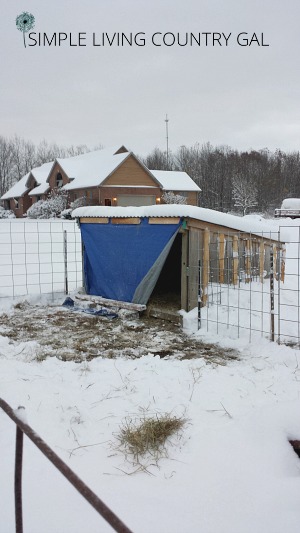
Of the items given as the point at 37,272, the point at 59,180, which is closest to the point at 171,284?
the point at 37,272

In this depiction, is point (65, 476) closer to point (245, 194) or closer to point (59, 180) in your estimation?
point (59, 180)

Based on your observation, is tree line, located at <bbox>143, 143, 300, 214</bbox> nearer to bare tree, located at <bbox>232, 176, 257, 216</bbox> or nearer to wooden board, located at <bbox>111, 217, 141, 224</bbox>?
bare tree, located at <bbox>232, 176, 257, 216</bbox>

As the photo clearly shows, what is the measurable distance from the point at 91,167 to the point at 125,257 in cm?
3137

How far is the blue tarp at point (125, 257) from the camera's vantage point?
24.9 feet

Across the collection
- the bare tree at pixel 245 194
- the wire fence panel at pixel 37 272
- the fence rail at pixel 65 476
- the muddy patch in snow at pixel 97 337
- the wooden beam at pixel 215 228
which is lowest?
the muddy patch in snow at pixel 97 337

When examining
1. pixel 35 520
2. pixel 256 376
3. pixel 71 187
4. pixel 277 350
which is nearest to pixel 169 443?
pixel 35 520

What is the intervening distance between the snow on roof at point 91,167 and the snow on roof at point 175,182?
5.98m

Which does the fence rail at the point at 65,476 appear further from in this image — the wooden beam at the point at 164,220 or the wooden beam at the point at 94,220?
the wooden beam at the point at 94,220

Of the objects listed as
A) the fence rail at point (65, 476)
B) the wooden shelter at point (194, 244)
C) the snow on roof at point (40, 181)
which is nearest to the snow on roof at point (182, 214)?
the wooden shelter at point (194, 244)

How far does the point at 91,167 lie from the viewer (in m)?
38.0

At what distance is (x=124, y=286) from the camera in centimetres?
838

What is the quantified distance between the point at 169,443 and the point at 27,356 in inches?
104

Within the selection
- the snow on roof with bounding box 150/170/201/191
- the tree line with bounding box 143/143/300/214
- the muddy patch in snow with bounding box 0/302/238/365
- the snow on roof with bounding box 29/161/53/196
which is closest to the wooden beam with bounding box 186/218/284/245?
the muddy patch in snow with bounding box 0/302/238/365

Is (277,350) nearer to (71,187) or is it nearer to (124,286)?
(124,286)
